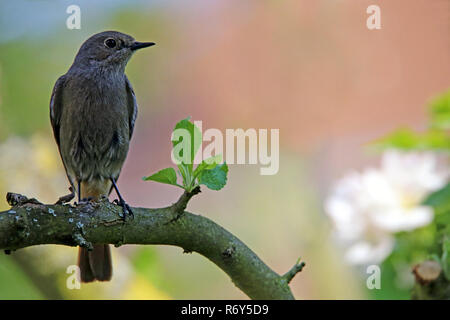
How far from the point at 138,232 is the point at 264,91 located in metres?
2.97

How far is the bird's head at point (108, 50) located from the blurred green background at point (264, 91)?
0.47 meters

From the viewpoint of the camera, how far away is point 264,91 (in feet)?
14.6

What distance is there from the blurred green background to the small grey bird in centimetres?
49

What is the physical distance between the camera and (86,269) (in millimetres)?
2443

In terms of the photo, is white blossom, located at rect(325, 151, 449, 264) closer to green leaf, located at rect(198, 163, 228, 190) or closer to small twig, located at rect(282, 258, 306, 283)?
small twig, located at rect(282, 258, 306, 283)

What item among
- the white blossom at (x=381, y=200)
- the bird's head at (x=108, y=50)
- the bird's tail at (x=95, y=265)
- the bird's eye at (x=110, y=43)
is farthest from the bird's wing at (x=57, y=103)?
the white blossom at (x=381, y=200)

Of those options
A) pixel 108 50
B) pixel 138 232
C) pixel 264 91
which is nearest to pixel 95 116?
pixel 108 50

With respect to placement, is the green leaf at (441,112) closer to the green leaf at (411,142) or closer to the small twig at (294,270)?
the green leaf at (411,142)

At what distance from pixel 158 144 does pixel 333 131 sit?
1.23 meters

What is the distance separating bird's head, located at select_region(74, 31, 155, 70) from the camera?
116 inches

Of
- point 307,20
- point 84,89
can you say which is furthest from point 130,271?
point 307,20

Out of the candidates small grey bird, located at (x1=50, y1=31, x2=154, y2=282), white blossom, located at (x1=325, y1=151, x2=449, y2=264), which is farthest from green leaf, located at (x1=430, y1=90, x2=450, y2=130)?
small grey bird, located at (x1=50, y1=31, x2=154, y2=282)

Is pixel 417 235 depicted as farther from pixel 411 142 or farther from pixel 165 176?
→ pixel 165 176
